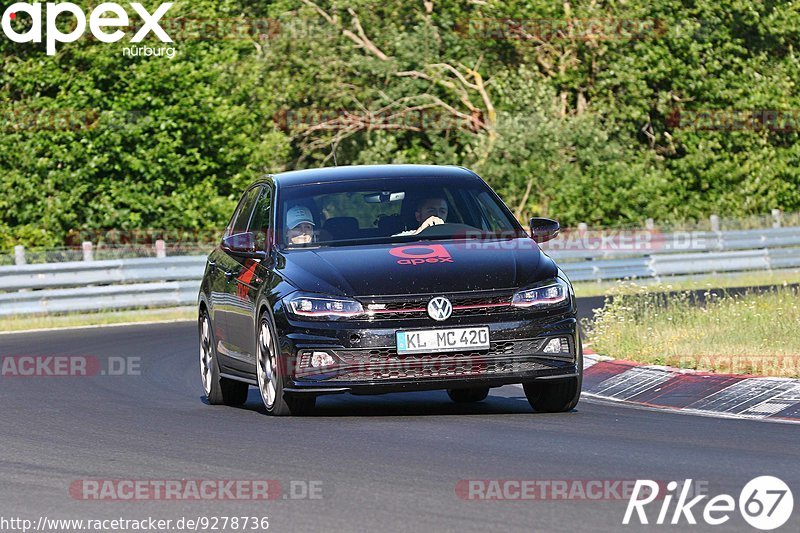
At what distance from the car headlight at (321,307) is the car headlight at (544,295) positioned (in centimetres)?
102

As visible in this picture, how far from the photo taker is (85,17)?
1464 inches

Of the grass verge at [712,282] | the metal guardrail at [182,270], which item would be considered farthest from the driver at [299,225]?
the grass verge at [712,282]

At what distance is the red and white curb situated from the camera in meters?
11.0

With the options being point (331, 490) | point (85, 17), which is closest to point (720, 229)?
point (85, 17)

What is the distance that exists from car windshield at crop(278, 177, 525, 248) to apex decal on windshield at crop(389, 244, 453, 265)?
376 millimetres

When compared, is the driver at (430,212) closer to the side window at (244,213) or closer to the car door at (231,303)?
the car door at (231,303)

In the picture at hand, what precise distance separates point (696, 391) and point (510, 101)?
3133cm

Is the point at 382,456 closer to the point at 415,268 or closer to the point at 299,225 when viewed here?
the point at 415,268

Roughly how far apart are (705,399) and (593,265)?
21.1 metres

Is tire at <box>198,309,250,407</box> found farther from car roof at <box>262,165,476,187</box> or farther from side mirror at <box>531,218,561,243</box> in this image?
side mirror at <box>531,218,561,243</box>

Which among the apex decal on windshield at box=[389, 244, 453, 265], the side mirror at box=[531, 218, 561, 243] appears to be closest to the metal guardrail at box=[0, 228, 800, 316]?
the side mirror at box=[531, 218, 561, 243]

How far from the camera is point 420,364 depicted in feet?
34.6

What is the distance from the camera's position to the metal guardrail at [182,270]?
27609mm

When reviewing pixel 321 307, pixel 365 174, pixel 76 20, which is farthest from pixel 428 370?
pixel 76 20
